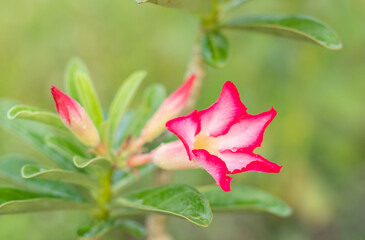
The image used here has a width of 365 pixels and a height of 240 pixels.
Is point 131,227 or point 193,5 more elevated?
point 193,5

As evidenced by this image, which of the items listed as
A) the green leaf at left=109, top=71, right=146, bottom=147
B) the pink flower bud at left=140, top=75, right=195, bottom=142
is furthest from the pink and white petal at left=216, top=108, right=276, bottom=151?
the green leaf at left=109, top=71, right=146, bottom=147

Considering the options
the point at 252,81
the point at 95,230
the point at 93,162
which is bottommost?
the point at 95,230

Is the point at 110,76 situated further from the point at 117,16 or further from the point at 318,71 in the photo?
the point at 318,71

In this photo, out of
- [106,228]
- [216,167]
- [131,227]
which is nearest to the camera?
[216,167]

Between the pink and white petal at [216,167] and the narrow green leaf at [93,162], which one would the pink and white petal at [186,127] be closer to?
the pink and white petal at [216,167]

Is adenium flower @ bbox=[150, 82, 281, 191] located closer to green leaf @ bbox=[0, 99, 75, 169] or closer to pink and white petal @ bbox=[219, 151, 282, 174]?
pink and white petal @ bbox=[219, 151, 282, 174]

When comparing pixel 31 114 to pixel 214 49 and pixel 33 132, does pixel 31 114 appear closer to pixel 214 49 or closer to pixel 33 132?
pixel 33 132

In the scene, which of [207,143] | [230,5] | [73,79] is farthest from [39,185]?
[230,5]
